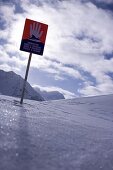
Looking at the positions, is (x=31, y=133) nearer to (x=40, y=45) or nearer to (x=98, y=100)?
(x=40, y=45)

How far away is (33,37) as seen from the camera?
7.52m

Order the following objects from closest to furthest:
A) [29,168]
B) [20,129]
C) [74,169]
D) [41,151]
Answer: [29,168] → [74,169] → [41,151] → [20,129]

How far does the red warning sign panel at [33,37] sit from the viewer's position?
7434mm

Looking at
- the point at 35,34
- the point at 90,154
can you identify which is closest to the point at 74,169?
the point at 90,154

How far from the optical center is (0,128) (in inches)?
111

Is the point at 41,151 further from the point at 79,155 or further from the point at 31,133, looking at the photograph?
the point at 31,133

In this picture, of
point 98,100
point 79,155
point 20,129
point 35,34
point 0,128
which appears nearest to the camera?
point 79,155

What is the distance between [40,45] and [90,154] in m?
5.41

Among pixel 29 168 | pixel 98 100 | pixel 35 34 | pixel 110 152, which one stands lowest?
pixel 98 100

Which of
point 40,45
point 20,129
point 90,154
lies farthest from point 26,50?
point 90,154

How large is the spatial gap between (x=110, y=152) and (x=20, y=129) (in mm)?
967

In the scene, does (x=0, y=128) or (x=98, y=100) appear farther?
(x=98, y=100)

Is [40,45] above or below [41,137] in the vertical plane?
above

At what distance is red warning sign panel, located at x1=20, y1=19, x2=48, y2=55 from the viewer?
7.43 metres
